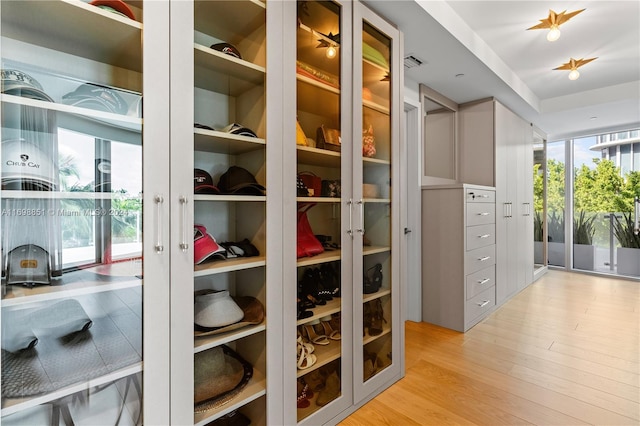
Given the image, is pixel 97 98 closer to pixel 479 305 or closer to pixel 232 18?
pixel 232 18

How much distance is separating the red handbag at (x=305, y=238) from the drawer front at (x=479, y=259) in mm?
1814

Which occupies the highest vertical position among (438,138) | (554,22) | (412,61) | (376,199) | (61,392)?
(554,22)

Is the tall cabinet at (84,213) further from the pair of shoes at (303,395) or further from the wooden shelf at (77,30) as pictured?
the pair of shoes at (303,395)

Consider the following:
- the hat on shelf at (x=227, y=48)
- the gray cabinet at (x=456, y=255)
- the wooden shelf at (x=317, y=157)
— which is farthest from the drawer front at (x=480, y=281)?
the hat on shelf at (x=227, y=48)

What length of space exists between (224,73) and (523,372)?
2.54 m

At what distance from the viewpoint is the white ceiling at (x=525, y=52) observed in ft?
7.04

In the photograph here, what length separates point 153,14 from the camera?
3.27 ft

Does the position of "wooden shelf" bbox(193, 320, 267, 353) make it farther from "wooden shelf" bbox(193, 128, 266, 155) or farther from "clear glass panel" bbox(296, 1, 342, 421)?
"wooden shelf" bbox(193, 128, 266, 155)

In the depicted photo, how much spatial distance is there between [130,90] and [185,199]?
0.38 m

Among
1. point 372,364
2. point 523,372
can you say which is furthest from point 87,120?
point 523,372

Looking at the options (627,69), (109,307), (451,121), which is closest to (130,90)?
(109,307)

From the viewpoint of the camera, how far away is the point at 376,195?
6.07ft

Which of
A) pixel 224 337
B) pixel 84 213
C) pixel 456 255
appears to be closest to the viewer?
pixel 84 213

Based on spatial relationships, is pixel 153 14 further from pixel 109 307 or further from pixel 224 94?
pixel 109 307
